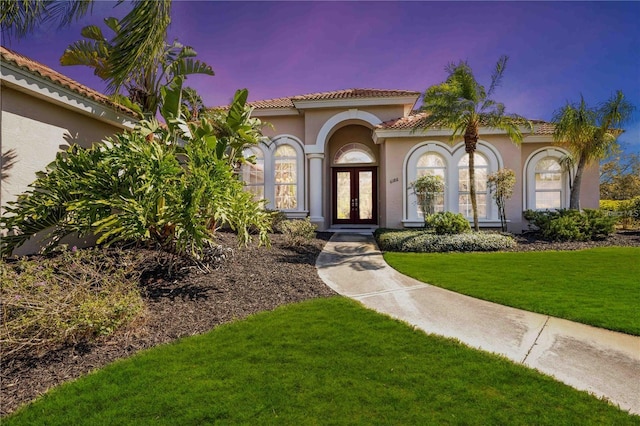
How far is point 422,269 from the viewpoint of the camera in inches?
343

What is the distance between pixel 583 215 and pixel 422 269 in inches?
391

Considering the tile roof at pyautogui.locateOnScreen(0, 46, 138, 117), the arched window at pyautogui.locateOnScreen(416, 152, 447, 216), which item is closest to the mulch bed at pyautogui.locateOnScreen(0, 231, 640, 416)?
the tile roof at pyautogui.locateOnScreen(0, 46, 138, 117)

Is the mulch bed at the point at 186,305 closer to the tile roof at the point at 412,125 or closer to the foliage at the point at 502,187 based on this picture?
the tile roof at the point at 412,125

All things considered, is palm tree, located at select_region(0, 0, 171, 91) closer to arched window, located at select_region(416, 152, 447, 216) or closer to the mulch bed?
the mulch bed

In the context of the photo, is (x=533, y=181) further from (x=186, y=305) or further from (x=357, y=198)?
(x=186, y=305)

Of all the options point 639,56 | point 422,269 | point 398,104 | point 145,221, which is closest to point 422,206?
point 398,104

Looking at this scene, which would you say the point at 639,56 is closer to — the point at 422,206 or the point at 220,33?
the point at 422,206

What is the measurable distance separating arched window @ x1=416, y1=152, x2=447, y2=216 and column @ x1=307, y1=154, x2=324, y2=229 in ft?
17.2

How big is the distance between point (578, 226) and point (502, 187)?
3424 mm

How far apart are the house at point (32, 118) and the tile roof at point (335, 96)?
967 cm

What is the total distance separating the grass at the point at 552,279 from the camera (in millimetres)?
5508

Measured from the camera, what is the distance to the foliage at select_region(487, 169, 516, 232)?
1350cm

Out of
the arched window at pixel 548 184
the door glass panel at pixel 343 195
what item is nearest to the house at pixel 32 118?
the door glass panel at pixel 343 195

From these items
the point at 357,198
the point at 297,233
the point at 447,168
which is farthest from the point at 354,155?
the point at 297,233
